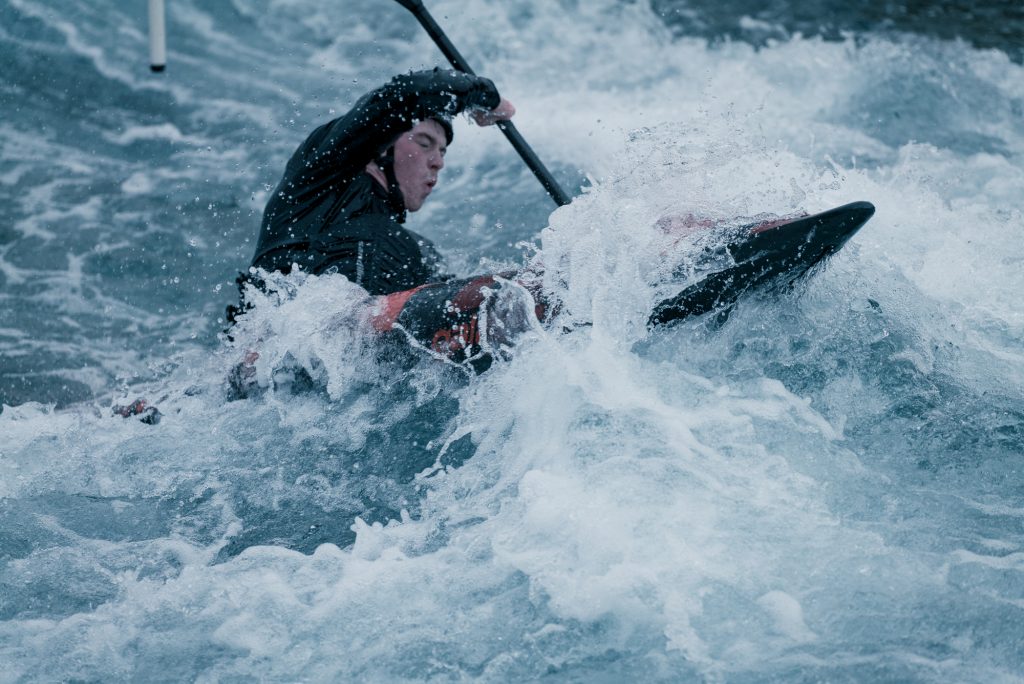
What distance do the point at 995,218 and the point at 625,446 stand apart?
95.9 inches

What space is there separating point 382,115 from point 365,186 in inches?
11.2

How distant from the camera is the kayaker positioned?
144 inches

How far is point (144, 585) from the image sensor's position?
2799 millimetres

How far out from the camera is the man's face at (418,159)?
3.91 m

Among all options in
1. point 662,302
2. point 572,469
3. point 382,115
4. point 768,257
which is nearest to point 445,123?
point 382,115

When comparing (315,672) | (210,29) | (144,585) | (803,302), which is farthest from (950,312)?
(210,29)

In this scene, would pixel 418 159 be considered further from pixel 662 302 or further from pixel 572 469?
pixel 572 469

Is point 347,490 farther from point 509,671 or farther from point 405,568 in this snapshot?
point 509,671

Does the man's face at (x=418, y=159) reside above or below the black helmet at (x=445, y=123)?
below

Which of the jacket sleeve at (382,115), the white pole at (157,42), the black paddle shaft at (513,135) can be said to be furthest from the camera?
the black paddle shaft at (513,135)

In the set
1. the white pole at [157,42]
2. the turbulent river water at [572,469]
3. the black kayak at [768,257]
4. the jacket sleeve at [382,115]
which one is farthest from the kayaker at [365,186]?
the black kayak at [768,257]

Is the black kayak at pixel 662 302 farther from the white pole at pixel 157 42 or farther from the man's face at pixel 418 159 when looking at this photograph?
the white pole at pixel 157 42

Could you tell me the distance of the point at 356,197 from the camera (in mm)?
3787

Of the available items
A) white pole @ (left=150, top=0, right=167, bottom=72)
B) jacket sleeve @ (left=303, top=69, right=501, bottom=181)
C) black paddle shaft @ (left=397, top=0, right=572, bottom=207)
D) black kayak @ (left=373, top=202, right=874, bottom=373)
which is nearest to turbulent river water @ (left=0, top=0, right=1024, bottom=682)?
black kayak @ (left=373, top=202, right=874, bottom=373)
